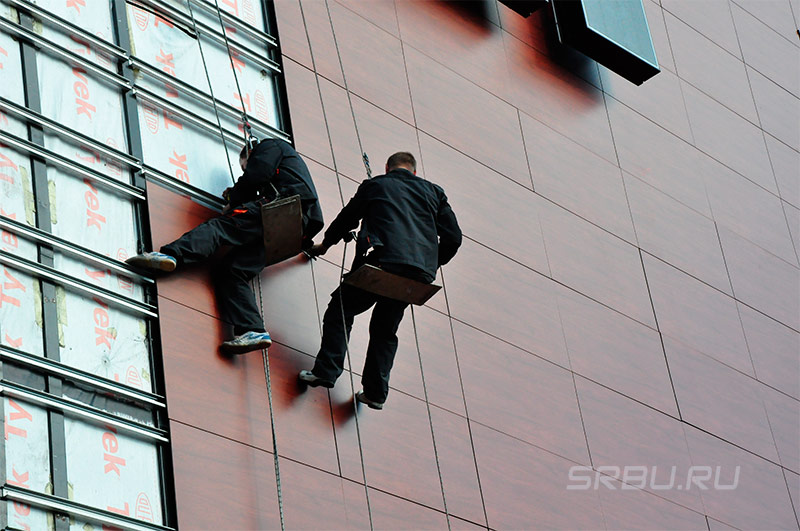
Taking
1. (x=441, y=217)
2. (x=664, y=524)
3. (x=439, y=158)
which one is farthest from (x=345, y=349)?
(x=664, y=524)

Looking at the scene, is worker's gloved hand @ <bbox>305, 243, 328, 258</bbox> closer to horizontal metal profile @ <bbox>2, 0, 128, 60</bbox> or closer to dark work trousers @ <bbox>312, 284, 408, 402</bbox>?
dark work trousers @ <bbox>312, 284, 408, 402</bbox>

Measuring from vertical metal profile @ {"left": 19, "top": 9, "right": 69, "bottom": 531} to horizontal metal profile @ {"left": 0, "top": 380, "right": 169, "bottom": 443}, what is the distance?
0.17 feet

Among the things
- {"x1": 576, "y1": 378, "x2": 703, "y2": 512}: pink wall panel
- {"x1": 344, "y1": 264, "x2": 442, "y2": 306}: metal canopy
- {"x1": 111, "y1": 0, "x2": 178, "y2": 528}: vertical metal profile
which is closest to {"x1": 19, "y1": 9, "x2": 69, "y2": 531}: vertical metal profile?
{"x1": 111, "y1": 0, "x2": 178, "y2": 528}: vertical metal profile

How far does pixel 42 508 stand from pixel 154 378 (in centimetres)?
115

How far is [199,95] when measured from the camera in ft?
28.3

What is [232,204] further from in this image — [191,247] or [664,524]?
[664,524]

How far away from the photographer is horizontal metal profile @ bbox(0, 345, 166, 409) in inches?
254

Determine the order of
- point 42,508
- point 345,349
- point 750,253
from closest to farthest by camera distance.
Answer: point 42,508 < point 345,349 < point 750,253

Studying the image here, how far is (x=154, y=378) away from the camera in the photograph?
7.12 m

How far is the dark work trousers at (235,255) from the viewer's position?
749 cm

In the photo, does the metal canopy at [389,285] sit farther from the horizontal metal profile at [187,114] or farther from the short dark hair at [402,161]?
the horizontal metal profile at [187,114]

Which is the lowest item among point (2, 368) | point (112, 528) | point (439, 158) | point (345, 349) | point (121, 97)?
point (112, 528)

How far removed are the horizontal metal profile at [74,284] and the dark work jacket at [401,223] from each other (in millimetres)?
1376

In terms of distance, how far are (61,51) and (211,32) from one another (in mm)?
1480
